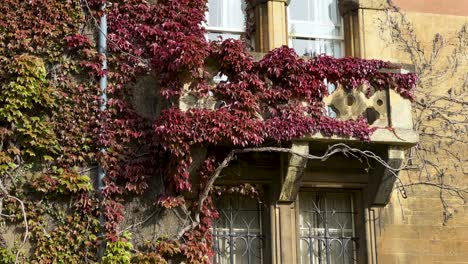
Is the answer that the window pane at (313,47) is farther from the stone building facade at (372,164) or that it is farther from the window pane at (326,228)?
the window pane at (326,228)

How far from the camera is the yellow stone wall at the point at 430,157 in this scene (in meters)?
11.6

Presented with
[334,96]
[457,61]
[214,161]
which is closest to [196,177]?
[214,161]

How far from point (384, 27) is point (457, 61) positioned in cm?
126

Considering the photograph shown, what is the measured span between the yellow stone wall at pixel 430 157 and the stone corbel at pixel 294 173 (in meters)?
1.34

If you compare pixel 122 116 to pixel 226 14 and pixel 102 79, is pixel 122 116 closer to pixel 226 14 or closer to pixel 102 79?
pixel 102 79

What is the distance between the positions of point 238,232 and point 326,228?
124cm

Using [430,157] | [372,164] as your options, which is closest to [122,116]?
[372,164]

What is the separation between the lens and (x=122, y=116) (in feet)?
35.9

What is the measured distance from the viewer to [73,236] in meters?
10.4

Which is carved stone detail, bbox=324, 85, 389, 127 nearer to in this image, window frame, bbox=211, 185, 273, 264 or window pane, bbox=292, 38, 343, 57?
window pane, bbox=292, 38, 343, 57

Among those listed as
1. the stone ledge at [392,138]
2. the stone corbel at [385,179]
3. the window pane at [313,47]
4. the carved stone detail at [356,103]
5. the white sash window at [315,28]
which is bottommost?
the stone corbel at [385,179]

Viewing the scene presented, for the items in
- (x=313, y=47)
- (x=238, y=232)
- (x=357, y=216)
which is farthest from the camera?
(x=313, y=47)

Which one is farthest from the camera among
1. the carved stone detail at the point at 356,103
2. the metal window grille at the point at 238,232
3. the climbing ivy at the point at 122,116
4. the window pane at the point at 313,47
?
the window pane at the point at 313,47

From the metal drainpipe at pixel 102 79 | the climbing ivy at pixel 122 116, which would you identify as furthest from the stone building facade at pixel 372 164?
the metal drainpipe at pixel 102 79
